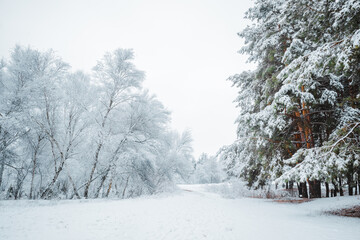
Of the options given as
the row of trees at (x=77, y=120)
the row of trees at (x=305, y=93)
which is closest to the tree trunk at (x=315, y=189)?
the row of trees at (x=305, y=93)

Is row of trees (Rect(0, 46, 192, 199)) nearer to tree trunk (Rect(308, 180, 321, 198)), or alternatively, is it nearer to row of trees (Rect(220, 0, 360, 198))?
row of trees (Rect(220, 0, 360, 198))

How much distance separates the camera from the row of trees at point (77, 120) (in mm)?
10539

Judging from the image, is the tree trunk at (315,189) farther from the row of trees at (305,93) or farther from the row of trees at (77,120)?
the row of trees at (77,120)

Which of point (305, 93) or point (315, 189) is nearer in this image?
point (305, 93)

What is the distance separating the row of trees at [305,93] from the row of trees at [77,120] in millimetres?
6902

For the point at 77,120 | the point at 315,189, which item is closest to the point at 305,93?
the point at 315,189

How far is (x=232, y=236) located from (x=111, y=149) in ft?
34.9

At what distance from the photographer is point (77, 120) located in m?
12.4

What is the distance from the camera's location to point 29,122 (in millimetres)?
10375

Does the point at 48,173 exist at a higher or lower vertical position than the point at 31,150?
lower

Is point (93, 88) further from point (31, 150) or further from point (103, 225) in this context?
point (103, 225)

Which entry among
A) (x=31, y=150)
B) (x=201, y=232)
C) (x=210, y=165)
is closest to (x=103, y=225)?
(x=201, y=232)

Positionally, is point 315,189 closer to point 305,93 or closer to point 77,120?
point 305,93

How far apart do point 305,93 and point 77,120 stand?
1356cm
